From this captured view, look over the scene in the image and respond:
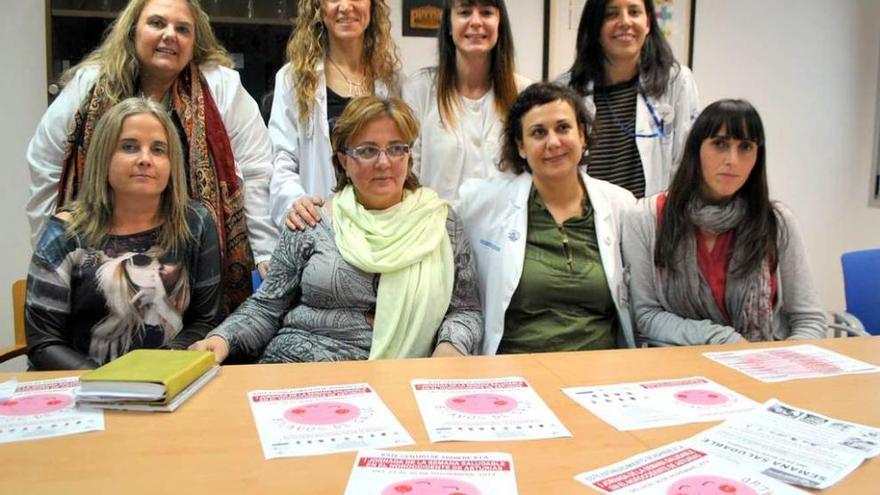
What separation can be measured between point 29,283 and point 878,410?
2075mm

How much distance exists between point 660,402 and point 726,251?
0.85 metres

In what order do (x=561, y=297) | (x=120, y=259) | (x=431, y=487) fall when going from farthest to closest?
(x=561, y=297) → (x=120, y=259) → (x=431, y=487)

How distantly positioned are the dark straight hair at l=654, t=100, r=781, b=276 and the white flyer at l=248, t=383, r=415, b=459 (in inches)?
43.6

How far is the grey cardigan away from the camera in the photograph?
2.06 metres

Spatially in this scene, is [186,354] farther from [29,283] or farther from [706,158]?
[706,158]

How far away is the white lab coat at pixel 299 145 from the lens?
249 centimetres

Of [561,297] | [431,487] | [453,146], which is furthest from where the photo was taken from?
[453,146]

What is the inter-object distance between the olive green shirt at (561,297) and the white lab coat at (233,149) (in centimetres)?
93

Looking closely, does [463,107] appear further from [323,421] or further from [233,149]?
[323,421]

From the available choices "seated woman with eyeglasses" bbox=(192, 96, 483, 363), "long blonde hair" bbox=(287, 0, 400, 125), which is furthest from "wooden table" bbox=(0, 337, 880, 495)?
"long blonde hair" bbox=(287, 0, 400, 125)

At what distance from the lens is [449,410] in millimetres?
1360

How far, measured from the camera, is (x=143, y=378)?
4.46ft

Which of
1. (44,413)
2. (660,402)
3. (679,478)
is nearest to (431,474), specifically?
(679,478)

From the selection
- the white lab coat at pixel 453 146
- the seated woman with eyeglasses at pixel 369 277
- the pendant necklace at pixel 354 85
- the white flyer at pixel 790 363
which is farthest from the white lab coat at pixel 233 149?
the white flyer at pixel 790 363
